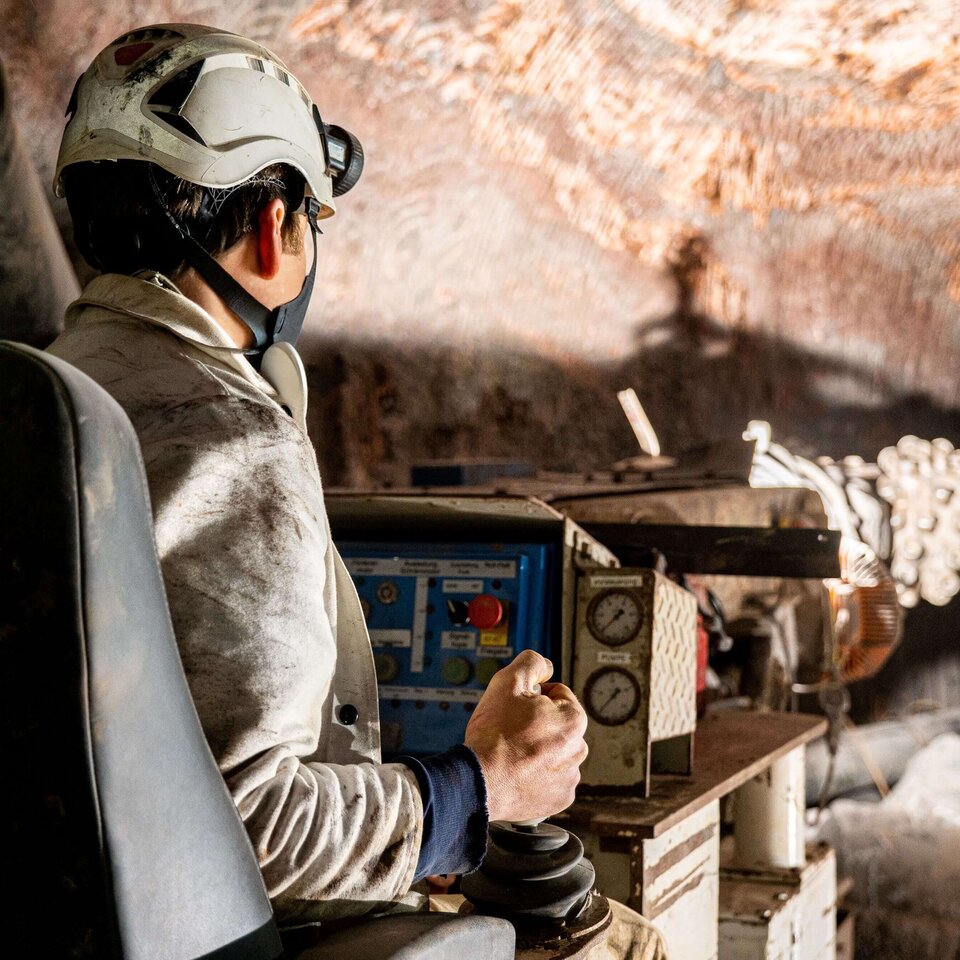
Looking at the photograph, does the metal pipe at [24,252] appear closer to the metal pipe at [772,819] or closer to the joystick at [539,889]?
the joystick at [539,889]

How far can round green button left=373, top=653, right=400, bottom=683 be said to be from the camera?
6.81 ft

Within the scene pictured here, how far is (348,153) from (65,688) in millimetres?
927

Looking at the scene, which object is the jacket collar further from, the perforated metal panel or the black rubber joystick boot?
the perforated metal panel

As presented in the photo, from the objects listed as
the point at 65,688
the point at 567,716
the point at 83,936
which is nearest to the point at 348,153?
the point at 567,716

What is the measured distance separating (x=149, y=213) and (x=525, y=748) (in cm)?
71

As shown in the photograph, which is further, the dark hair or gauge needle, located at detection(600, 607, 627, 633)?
gauge needle, located at detection(600, 607, 627, 633)

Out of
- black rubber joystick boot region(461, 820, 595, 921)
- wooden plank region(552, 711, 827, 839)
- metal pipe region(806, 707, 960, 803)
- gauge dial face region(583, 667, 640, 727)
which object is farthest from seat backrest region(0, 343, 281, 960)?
metal pipe region(806, 707, 960, 803)

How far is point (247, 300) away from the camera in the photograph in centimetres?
126

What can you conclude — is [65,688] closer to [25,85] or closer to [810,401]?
[25,85]

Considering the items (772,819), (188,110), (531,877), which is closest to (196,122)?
(188,110)

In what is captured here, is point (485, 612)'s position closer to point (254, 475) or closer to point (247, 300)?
point (247, 300)

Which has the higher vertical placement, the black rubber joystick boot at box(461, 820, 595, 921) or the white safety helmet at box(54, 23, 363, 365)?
the white safety helmet at box(54, 23, 363, 365)

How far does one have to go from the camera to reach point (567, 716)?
1.18 m

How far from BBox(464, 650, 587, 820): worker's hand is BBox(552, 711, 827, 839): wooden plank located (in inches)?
27.5
